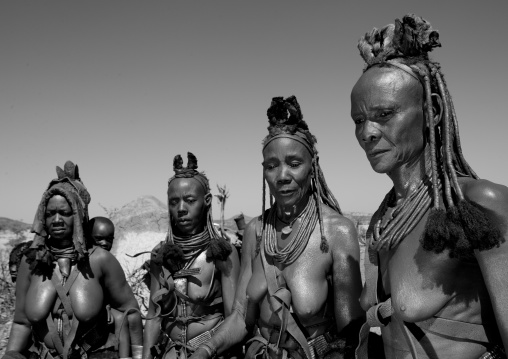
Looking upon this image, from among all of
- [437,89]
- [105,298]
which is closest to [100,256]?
[105,298]

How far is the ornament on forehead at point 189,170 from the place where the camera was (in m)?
4.02

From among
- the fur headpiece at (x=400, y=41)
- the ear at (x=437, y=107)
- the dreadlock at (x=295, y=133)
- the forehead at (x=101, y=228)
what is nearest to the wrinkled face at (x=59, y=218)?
the forehead at (x=101, y=228)

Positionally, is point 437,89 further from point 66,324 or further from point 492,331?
point 66,324

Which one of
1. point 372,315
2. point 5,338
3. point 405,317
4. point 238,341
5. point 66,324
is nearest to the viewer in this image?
point 405,317

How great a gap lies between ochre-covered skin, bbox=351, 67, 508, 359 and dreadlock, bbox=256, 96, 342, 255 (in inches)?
42.0

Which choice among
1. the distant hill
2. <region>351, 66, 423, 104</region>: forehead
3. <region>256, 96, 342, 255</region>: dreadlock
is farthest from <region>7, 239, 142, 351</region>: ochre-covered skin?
the distant hill

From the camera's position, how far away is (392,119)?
5.93ft

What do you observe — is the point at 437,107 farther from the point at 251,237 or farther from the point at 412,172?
the point at 251,237

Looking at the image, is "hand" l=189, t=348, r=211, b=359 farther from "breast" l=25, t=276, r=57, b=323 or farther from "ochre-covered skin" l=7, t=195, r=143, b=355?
"breast" l=25, t=276, r=57, b=323

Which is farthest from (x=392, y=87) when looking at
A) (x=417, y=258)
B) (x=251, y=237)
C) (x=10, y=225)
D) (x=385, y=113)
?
(x=10, y=225)

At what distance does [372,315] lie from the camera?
1808mm

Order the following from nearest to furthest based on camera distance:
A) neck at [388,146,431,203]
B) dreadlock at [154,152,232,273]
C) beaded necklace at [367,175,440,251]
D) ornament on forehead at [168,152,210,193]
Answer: beaded necklace at [367,175,440,251] → neck at [388,146,431,203] → dreadlock at [154,152,232,273] → ornament on forehead at [168,152,210,193]

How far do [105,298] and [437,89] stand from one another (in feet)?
11.5

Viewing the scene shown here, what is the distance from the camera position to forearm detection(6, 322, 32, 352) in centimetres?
363
